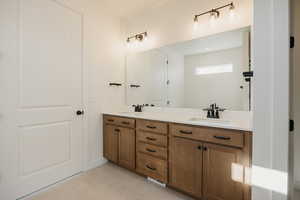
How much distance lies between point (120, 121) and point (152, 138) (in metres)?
0.66

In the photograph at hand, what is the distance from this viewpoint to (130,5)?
2.71m

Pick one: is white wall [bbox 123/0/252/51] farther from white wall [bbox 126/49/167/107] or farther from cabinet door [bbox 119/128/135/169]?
cabinet door [bbox 119/128/135/169]

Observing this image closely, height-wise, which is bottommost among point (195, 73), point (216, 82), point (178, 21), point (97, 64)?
point (216, 82)

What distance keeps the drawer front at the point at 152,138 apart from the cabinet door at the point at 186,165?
0.39ft

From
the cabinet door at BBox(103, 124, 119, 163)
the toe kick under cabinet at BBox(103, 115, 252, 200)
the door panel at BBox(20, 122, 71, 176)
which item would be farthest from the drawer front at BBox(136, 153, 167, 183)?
the door panel at BBox(20, 122, 71, 176)

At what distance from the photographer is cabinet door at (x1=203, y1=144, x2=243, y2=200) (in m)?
1.45

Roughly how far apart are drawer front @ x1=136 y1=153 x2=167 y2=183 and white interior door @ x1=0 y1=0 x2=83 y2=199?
3.11 ft

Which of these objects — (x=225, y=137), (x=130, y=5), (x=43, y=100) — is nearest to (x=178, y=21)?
(x=130, y=5)

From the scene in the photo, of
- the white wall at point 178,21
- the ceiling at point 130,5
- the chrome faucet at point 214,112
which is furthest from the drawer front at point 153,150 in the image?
the ceiling at point 130,5

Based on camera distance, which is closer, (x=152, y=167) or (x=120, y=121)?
(x=152, y=167)

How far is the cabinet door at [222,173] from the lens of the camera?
4.75ft

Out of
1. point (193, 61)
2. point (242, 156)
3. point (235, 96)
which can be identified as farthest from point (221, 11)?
point (242, 156)

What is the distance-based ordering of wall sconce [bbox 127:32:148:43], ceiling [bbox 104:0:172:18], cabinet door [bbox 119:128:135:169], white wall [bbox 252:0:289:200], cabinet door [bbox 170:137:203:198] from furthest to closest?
wall sconce [bbox 127:32:148:43] < ceiling [bbox 104:0:172:18] < cabinet door [bbox 119:128:135:169] < cabinet door [bbox 170:137:203:198] < white wall [bbox 252:0:289:200]

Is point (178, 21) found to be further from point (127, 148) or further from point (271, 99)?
point (127, 148)
